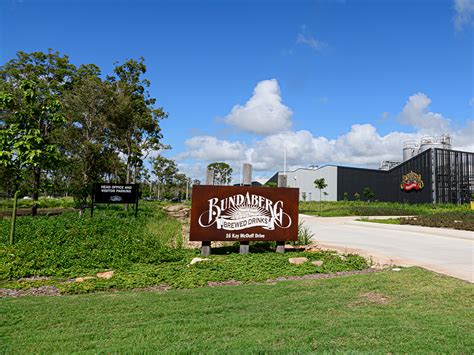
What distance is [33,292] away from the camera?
556cm

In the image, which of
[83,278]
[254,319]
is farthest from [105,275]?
[254,319]

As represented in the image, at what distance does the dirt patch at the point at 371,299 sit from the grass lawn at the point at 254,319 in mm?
14

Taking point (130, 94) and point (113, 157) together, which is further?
point (113, 157)

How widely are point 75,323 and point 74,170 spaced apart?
1853 centimetres

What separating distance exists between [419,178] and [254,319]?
5009 centimetres

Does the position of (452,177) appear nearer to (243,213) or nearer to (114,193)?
(114,193)

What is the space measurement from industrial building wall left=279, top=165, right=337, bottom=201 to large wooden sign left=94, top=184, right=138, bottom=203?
41.4m

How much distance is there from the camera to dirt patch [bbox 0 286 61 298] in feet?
17.8

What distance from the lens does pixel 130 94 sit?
76.2 ft

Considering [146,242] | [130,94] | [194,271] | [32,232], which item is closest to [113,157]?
[130,94]

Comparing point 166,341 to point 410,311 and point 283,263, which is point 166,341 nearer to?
point 410,311

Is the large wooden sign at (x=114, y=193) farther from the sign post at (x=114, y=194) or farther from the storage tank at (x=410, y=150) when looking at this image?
the storage tank at (x=410, y=150)

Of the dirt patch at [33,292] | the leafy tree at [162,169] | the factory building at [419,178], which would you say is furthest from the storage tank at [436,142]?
the dirt patch at [33,292]

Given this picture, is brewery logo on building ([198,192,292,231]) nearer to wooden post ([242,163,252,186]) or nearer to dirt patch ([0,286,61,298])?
wooden post ([242,163,252,186])
